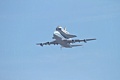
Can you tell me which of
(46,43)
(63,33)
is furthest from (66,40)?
(46,43)

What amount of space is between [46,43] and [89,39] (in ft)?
42.8

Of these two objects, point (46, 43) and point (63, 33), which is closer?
point (63, 33)

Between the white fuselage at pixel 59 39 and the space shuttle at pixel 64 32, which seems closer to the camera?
the white fuselage at pixel 59 39

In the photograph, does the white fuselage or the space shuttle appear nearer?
the white fuselage

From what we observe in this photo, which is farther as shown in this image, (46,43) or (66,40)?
(46,43)

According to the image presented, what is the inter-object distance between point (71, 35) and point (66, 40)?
2794mm

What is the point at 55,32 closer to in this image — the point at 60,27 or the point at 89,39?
the point at 60,27

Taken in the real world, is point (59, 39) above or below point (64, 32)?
below

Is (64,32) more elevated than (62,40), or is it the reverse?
(64,32)

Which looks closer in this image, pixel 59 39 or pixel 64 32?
pixel 59 39

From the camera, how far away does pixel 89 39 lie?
97062 mm

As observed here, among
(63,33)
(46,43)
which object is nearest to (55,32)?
(63,33)

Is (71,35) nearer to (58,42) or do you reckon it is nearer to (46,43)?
(58,42)

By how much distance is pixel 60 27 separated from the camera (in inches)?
3841
